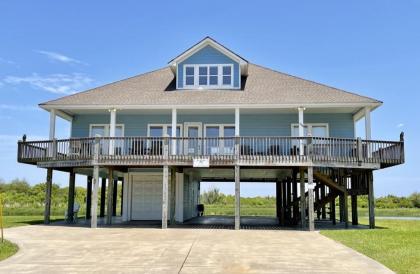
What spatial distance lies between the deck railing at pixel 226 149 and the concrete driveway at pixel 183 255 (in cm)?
464

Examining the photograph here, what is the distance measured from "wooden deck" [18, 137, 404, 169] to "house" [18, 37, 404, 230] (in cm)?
4

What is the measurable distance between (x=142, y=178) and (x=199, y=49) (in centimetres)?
770

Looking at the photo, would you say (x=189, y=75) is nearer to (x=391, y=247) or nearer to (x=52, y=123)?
(x=52, y=123)

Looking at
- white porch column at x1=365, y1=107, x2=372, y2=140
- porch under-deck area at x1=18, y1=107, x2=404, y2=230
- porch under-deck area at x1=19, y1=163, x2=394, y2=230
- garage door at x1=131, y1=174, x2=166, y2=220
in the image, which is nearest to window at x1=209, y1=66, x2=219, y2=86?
porch under-deck area at x1=18, y1=107, x2=404, y2=230

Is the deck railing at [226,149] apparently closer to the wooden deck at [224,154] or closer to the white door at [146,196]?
the wooden deck at [224,154]

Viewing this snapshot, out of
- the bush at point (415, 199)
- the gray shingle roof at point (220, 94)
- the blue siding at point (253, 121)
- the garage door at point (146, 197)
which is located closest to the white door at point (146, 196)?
the garage door at point (146, 197)

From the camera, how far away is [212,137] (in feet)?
62.6

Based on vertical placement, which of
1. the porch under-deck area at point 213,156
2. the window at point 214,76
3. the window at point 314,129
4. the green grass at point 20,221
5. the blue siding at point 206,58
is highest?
the blue siding at point 206,58

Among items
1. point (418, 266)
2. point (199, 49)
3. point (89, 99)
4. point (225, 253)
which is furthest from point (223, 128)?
point (418, 266)

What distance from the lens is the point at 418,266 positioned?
9336mm

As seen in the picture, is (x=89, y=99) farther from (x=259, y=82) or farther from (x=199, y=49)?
(x=259, y=82)

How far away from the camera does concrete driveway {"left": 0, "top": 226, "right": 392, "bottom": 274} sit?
9062mm

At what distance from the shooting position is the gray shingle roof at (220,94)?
20.4 meters

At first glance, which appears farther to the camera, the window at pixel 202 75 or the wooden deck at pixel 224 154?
the window at pixel 202 75
